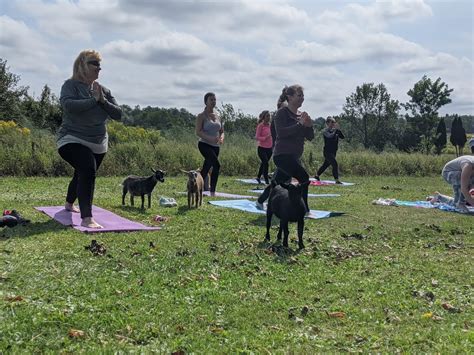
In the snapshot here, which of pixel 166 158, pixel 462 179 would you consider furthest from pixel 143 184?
pixel 166 158

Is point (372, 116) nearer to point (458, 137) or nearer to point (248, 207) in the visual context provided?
point (458, 137)

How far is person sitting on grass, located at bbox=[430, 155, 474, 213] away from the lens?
10.5m

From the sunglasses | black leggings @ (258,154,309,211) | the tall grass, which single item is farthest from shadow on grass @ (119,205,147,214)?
the tall grass

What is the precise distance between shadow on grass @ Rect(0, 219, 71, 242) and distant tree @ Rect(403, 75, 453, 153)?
42959 mm

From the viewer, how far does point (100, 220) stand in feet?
26.0

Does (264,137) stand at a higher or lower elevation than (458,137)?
lower

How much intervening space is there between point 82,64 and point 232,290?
400 centimetres

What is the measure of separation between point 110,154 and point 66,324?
49.7 feet

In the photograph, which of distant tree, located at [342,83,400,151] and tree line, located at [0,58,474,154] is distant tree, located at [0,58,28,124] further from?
distant tree, located at [342,83,400,151]

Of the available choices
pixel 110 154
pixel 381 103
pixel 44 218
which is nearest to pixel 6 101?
pixel 110 154

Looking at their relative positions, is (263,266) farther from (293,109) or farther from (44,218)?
(44,218)

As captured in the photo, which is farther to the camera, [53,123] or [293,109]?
[53,123]

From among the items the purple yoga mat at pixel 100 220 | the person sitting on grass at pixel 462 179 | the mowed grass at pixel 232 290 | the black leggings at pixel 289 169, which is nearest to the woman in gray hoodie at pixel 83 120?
the purple yoga mat at pixel 100 220

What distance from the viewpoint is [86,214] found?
725 centimetres
